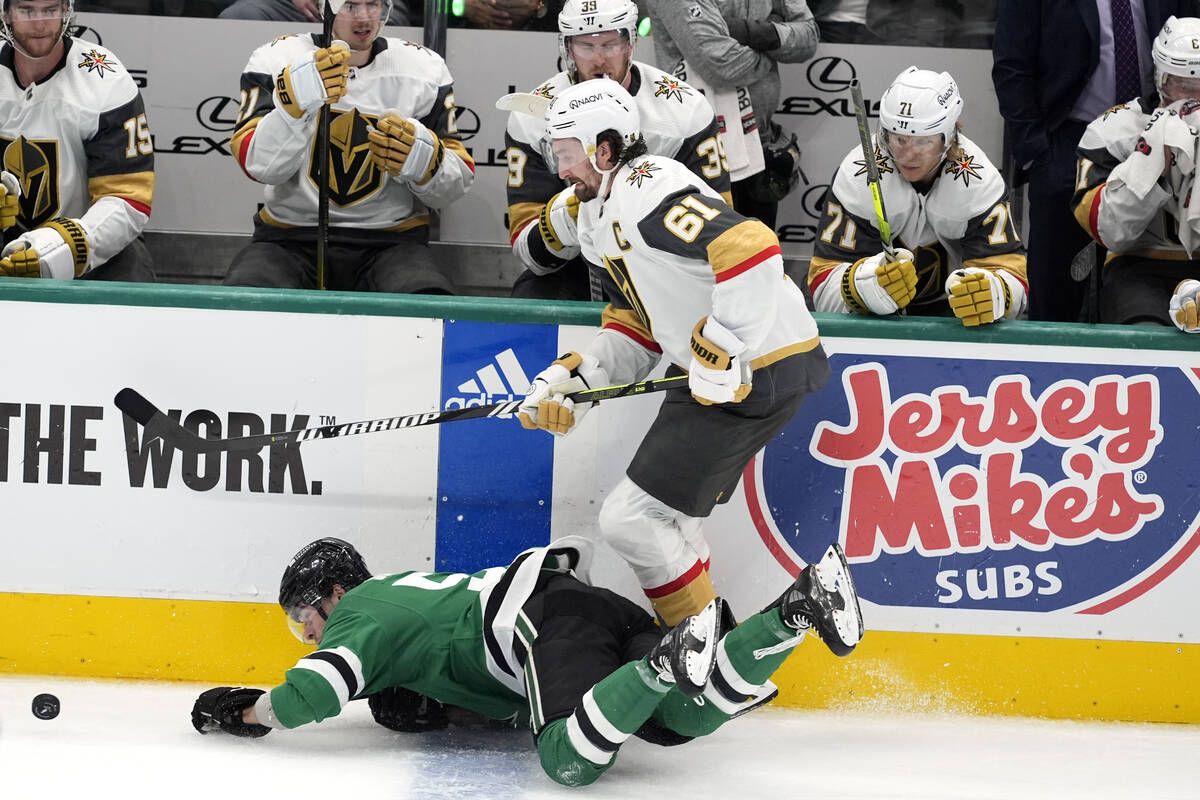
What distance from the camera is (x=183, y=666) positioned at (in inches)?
133

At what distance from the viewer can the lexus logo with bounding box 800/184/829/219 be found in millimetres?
4945

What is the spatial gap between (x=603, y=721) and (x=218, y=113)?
2.95 m

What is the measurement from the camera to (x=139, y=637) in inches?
133

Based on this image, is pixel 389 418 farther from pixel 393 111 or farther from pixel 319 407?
pixel 393 111

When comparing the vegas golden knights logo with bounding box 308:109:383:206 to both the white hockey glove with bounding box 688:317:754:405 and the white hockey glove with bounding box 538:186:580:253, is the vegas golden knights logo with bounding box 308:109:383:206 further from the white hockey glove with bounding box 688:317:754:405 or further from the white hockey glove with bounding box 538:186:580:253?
the white hockey glove with bounding box 688:317:754:405

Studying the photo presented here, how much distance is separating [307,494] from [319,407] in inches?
7.7

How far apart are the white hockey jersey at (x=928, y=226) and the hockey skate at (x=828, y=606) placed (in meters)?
0.96

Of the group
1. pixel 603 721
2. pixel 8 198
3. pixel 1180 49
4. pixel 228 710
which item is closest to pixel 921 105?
pixel 1180 49

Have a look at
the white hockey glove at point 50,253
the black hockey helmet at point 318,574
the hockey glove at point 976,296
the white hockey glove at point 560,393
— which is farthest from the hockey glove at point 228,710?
the hockey glove at point 976,296

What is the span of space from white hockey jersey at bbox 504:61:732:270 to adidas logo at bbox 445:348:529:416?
0.53 metres

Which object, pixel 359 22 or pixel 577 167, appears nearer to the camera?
pixel 577 167

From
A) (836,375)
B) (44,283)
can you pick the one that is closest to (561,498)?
(836,375)

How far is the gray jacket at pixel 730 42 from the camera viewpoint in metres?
4.34

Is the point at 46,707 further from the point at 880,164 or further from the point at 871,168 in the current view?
the point at 880,164
